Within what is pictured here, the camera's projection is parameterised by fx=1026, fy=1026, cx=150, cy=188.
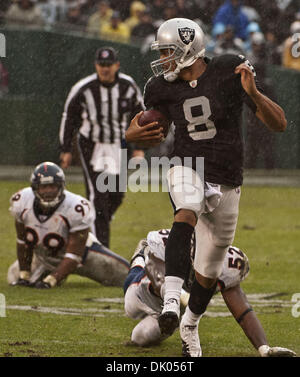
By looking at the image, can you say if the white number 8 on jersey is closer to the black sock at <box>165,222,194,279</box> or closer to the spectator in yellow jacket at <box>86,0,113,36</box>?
the black sock at <box>165,222,194,279</box>

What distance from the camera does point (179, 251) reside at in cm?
470

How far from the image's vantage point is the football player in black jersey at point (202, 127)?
5.02 meters

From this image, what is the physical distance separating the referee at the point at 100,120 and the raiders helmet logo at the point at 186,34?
368 cm

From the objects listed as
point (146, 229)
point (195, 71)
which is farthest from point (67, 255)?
point (146, 229)

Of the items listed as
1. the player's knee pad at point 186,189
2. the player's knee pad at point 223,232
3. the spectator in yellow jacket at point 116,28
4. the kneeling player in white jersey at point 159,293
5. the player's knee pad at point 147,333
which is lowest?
the player's knee pad at point 147,333

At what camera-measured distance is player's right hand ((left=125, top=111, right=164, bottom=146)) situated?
5.05m

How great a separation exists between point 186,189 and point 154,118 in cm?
45

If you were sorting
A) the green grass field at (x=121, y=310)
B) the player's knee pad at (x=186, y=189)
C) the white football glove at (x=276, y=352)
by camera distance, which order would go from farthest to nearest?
the green grass field at (x=121, y=310), the white football glove at (x=276, y=352), the player's knee pad at (x=186, y=189)

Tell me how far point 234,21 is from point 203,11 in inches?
37.1

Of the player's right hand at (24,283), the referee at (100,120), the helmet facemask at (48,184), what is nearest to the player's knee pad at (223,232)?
the helmet facemask at (48,184)

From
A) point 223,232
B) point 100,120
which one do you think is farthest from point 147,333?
point 100,120

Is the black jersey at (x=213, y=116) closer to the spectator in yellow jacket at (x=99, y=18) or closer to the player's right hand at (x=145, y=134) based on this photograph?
the player's right hand at (x=145, y=134)

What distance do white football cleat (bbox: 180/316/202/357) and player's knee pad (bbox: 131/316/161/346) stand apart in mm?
234

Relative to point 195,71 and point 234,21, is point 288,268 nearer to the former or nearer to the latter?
point 195,71
